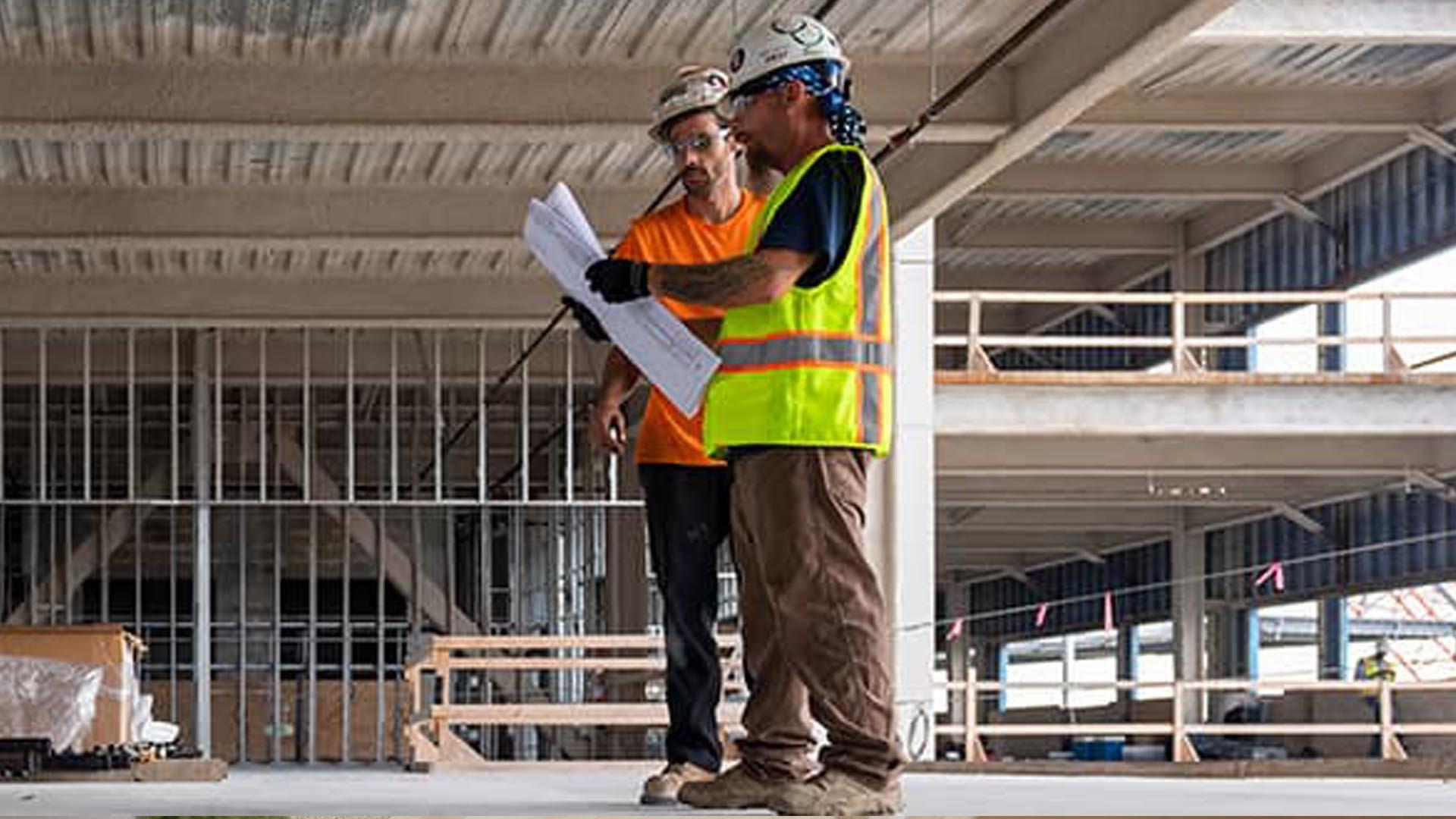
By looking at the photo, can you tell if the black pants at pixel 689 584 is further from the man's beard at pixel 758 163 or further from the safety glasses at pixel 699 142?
the man's beard at pixel 758 163

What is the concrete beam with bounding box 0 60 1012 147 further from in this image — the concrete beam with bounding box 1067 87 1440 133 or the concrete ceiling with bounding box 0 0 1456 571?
the concrete beam with bounding box 1067 87 1440 133

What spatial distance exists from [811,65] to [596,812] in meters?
1.77

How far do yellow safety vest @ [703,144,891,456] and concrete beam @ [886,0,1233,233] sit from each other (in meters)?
5.97

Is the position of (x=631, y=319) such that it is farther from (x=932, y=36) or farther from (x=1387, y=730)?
(x=1387, y=730)

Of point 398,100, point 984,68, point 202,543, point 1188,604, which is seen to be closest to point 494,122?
point 398,100

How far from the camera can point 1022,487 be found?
1447 inches

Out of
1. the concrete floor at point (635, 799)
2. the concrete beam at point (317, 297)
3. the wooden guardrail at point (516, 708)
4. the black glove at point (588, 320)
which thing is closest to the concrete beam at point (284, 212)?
the wooden guardrail at point (516, 708)

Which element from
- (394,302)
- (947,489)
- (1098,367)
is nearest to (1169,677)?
(1098,367)

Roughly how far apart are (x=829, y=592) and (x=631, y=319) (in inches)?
30.5

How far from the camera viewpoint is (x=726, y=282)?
5.15m

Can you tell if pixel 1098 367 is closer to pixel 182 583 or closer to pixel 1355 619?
pixel 1355 619

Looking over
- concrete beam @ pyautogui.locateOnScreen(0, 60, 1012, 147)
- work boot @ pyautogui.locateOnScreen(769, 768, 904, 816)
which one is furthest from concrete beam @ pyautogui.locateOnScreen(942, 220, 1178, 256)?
work boot @ pyautogui.locateOnScreen(769, 768, 904, 816)

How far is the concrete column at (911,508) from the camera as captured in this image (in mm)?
19438

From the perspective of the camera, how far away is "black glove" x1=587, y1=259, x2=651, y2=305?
533 centimetres
